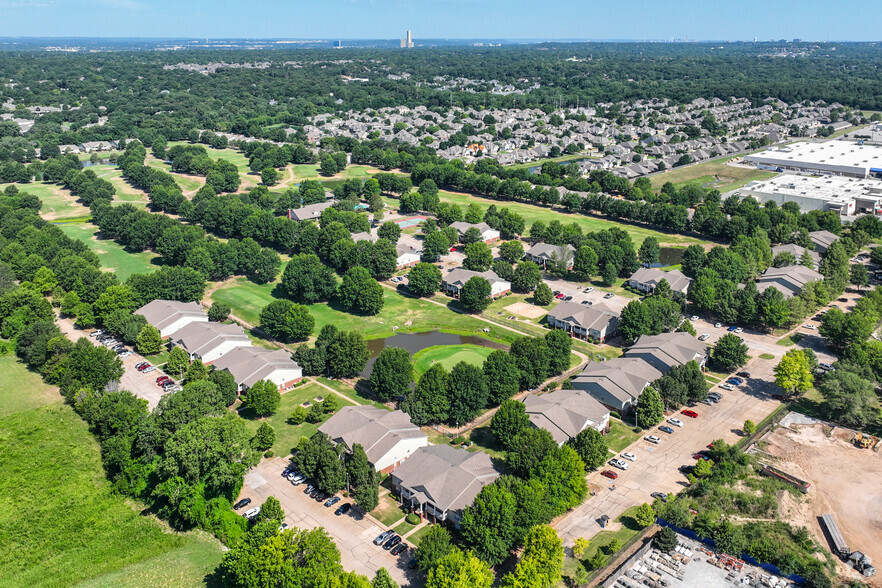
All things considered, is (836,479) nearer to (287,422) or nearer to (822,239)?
(287,422)

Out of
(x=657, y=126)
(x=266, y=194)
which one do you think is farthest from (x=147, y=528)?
(x=657, y=126)

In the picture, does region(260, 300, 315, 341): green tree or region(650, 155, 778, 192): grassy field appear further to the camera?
region(650, 155, 778, 192): grassy field

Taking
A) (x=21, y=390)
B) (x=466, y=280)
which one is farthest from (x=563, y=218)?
(x=21, y=390)

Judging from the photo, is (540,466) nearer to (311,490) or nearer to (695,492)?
(695,492)

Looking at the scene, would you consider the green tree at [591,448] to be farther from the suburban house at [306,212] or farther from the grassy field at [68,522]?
the suburban house at [306,212]

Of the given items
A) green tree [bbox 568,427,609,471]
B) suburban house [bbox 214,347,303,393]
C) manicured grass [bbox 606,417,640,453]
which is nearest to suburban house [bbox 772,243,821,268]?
manicured grass [bbox 606,417,640,453]

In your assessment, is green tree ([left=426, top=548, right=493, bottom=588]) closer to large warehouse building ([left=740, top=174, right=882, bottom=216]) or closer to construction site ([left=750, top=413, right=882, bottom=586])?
construction site ([left=750, top=413, right=882, bottom=586])
